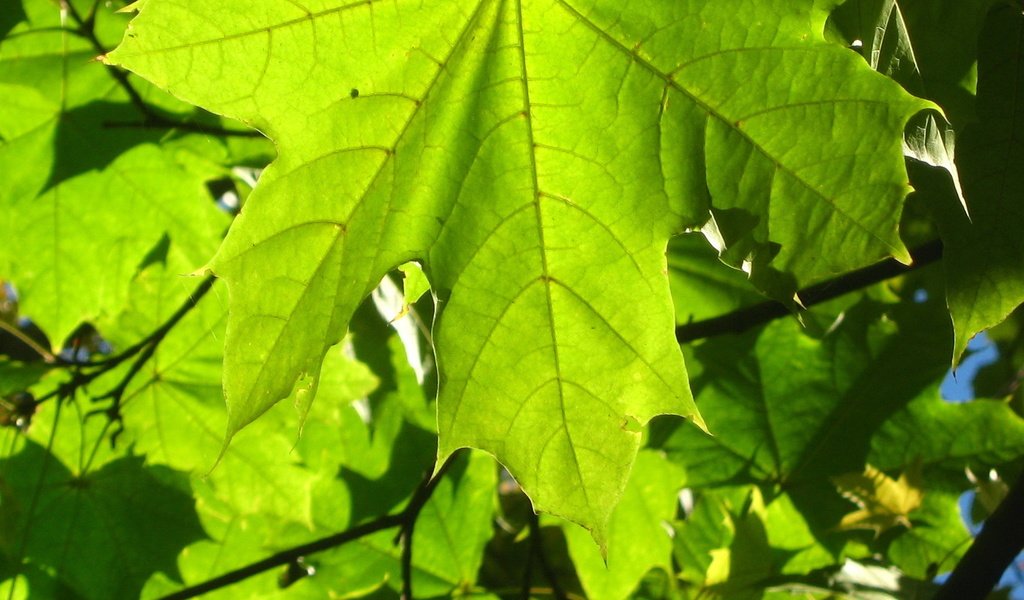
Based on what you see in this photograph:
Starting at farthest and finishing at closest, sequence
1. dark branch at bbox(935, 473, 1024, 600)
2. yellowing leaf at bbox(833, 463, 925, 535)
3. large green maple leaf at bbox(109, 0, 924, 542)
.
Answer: yellowing leaf at bbox(833, 463, 925, 535) → dark branch at bbox(935, 473, 1024, 600) → large green maple leaf at bbox(109, 0, 924, 542)

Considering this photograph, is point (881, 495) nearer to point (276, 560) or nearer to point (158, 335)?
point (276, 560)

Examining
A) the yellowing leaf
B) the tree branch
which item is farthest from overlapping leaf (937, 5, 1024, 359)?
the tree branch

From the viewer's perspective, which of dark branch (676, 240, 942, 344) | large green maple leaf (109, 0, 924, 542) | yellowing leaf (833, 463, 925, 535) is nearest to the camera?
large green maple leaf (109, 0, 924, 542)

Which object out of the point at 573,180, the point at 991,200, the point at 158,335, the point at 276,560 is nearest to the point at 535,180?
the point at 573,180

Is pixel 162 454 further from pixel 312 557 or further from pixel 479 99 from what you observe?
pixel 479 99

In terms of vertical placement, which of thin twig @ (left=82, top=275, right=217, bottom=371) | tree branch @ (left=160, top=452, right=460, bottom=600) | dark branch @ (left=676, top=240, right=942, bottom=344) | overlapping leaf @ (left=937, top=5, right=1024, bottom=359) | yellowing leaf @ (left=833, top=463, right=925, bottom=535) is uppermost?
overlapping leaf @ (left=937, top=5, right=1024, bottom=359)

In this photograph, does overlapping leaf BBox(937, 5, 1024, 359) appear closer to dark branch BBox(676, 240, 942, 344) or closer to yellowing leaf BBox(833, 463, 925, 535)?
dark branch BBox(676, 240, 942, 344)

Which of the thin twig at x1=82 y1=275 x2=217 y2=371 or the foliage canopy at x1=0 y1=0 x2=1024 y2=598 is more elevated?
the foliage canopy at x1=0 y1=0 x2=1024 y2=598
